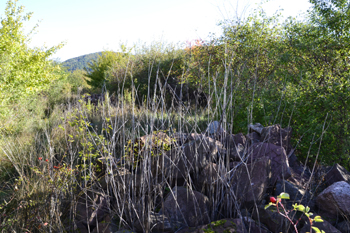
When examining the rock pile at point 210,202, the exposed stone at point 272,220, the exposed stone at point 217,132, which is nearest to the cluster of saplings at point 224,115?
the exposed stone at point 217,132

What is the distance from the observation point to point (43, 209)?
2.37 metres

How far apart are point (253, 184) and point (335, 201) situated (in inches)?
26.4

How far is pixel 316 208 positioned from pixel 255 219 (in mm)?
724

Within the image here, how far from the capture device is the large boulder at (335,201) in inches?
83.8

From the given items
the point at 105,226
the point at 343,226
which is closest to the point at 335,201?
the point at 343,226

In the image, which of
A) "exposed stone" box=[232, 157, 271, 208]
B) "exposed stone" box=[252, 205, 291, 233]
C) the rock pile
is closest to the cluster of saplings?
the rock pile

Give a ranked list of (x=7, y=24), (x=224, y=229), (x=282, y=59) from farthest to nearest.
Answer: (x=7, y=24) → (x=282, y=59) → (x=224, y=229)

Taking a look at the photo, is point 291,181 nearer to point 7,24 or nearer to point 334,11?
point 334,11

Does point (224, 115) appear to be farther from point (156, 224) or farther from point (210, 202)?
point (156, 224)

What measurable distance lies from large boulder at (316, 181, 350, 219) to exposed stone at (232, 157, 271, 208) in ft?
1.58

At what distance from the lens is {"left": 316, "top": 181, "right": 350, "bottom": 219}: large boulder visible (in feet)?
6.98

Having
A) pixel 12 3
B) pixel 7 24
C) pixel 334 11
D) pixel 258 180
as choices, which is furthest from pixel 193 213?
pixel 12 3

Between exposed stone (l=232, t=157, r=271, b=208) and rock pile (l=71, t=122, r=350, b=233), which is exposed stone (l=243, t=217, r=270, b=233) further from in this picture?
exposed stone (l=232, t=157, r=271, b=208)

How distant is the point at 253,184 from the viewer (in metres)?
2.29
